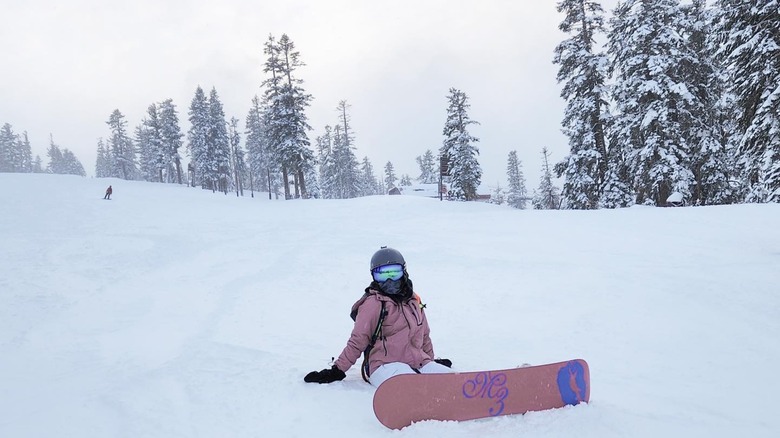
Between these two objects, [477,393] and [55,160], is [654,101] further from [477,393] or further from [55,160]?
[55,160]

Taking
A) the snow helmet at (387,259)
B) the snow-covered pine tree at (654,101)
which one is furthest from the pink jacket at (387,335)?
the snow-covered pine tree at (654,101)

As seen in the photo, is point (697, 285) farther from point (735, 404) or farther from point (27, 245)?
point (27, 245)

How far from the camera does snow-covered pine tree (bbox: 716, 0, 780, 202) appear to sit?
12.9m

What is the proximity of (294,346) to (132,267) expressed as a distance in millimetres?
7478

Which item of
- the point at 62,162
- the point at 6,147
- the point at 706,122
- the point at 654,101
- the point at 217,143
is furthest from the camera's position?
the point at 62,162

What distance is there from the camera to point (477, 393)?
3.46m

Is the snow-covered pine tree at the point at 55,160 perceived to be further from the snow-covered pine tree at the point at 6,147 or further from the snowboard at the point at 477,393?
the snowboard at the point at 477,393

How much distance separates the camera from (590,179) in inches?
878

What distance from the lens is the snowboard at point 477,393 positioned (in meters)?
3.39

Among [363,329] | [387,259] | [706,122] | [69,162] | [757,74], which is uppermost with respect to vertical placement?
[69,162]

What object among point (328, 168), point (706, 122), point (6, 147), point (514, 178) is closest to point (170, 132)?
point (328, 168)

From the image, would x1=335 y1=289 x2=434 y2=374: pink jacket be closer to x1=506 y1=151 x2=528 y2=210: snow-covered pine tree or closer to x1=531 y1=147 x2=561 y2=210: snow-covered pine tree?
x1=531 y1=147 x2=561 y2=210: snow-covered pine tree

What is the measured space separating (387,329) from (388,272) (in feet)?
1.84

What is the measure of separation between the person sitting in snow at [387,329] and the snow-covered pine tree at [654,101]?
18.9 metres
